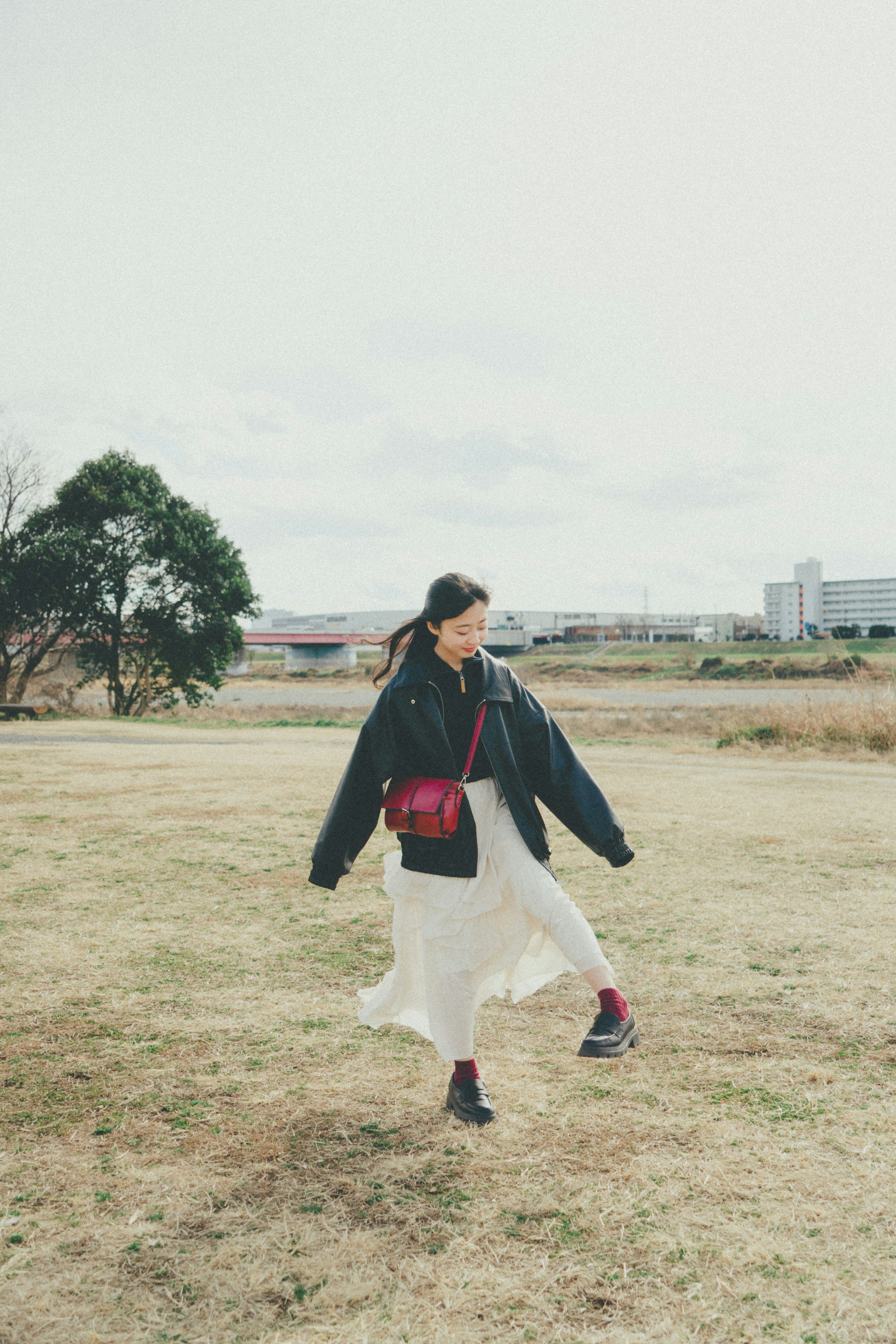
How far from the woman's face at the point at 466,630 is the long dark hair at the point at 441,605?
1cm

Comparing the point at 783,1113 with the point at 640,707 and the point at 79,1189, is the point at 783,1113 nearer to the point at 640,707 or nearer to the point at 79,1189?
the point at 79,1189

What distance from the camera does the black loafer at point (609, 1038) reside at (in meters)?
2.94

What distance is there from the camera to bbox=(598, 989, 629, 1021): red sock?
306 centimetres

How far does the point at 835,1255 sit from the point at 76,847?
21.8 ft

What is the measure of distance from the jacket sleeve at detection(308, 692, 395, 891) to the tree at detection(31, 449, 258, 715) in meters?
24.7

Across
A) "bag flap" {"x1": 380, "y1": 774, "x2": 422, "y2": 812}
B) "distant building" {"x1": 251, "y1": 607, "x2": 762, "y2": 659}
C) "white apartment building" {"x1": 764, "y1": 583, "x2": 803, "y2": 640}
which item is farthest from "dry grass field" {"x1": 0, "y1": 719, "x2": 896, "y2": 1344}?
"white apartment building" {"x1": 764, "y1": 583, "x2": 803, "y2": 640}

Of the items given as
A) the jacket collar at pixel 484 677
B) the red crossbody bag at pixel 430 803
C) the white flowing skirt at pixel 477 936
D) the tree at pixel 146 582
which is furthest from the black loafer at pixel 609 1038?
the tree at pixel 146 582

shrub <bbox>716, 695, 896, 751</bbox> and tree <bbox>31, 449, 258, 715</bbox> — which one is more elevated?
tree <bbox>31, 449, 258, 715</bbox>

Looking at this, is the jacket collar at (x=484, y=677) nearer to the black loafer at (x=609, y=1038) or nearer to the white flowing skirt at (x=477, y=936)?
the white flowing skirt at (x=477, y=936)

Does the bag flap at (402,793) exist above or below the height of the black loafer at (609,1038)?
above

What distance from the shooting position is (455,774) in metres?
3.19

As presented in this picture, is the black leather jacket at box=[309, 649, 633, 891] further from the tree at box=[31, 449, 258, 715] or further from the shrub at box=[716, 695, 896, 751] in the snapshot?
the tree at box=[31, 449, 258, 715]

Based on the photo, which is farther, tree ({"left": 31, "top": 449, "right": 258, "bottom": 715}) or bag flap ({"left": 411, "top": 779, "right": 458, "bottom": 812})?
tree ({"left": 31, "top": 449, "right": 258, "bottom": 715})

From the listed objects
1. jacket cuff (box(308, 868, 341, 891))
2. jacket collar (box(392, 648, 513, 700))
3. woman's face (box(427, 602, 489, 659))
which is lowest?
jacket cuff (box(308, 868, 341, 891))
